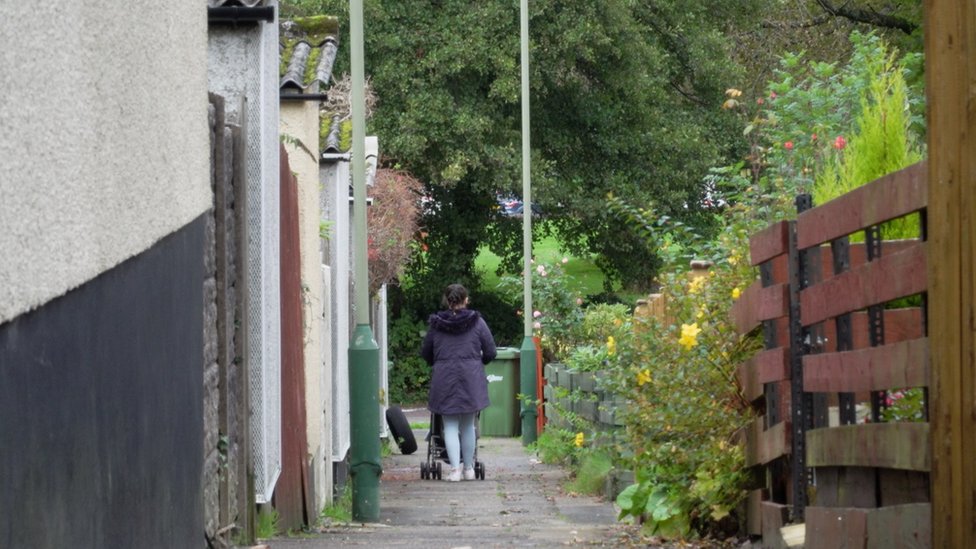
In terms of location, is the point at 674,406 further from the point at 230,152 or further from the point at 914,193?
the point at 914,193

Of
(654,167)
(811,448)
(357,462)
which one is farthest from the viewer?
(654,167)

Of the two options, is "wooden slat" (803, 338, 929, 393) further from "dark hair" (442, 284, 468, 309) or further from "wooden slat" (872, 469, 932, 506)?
"dark hair" (442, 284, 468, 309)

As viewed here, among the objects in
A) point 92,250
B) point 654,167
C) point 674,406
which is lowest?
point 674,406

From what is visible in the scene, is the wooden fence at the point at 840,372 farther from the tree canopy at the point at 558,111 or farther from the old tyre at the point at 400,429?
the tree canopy at the point at 558,111

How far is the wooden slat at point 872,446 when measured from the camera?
13.5 ft

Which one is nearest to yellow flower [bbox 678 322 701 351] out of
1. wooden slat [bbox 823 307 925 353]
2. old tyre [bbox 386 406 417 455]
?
wooden slat [bbox 823 307 925 353]

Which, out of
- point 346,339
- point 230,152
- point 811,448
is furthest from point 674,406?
point 346,339

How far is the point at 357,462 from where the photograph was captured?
31.3 ft

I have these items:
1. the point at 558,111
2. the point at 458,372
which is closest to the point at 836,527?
the point at 458,372

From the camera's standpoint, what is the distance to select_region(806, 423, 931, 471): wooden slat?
13.5 ft

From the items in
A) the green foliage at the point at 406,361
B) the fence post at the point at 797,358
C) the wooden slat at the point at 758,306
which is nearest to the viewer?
the fence post at the point at 797,358

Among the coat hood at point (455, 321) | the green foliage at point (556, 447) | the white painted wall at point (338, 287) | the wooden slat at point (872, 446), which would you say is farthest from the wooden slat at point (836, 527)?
the coat hood at point (455, 321)

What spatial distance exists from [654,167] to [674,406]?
21084 millimetres

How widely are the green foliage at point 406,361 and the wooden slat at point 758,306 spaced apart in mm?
22167
